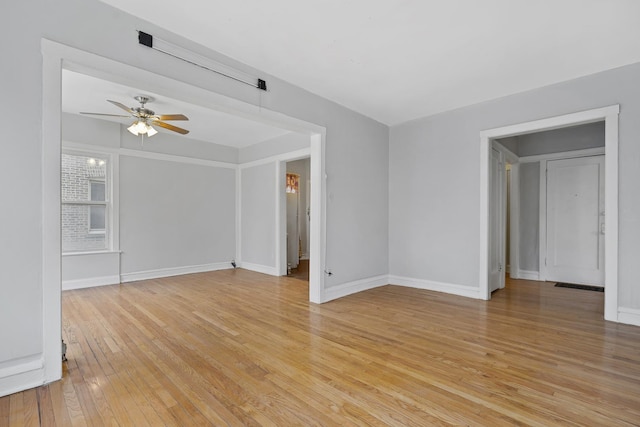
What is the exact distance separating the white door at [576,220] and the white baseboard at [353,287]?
309 centimetres

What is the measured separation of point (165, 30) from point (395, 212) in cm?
408

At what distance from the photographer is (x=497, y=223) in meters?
4.97

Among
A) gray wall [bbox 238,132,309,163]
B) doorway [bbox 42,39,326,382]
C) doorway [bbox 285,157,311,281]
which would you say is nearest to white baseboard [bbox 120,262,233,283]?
doorway [bbox 285,157,311,281]

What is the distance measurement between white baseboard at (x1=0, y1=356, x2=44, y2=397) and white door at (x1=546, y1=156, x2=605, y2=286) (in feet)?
22.7

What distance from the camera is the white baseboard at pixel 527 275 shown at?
5.71 metres

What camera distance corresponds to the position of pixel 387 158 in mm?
5426

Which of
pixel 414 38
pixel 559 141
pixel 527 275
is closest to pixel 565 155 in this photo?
pixel 559 141

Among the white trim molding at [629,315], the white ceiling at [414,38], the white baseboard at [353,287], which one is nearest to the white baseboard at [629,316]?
the white trim molding at [629,315]

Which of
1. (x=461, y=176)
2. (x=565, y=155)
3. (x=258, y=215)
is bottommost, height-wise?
(x=258, y=215)

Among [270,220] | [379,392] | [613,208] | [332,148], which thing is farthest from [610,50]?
[270,220]

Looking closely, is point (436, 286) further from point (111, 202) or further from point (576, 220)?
point (111, 202)

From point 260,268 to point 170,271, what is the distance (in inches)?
68.3

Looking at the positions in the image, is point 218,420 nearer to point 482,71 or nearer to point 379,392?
point 379,392

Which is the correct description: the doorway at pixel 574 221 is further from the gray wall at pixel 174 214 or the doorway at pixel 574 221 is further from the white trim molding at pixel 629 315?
the gray wall at pixel 174 214
